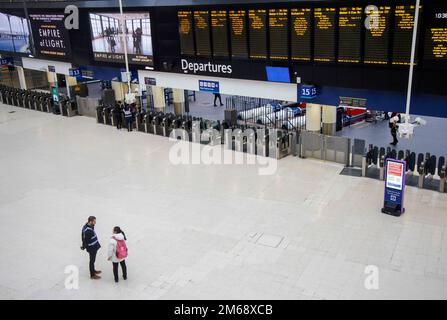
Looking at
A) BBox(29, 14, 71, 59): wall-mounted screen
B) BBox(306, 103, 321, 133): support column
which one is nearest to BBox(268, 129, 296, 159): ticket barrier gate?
BBox(306, 103, 321, 133): support column

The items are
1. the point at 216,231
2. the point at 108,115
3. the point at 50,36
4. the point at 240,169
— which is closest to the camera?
the point at 216,231

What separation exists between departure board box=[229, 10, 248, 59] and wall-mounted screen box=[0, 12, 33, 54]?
1167cm

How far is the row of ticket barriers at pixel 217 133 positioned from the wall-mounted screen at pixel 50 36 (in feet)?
10.0

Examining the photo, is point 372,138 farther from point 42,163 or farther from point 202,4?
point 42,163

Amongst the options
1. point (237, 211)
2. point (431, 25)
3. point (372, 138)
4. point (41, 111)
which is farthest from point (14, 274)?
point (41, 111)

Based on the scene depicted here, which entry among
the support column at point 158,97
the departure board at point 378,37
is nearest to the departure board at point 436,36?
the departure board at point 378,37

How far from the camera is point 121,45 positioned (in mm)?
16344

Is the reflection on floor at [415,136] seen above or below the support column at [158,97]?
below

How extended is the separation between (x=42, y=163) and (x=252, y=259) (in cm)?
897

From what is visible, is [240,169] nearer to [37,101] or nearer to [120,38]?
[120,38]

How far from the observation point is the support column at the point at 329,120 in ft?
51.0

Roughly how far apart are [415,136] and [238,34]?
7207 mm

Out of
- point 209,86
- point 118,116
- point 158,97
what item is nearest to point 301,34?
point 209,86

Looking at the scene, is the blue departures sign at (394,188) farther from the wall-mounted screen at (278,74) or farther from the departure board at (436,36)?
the wall-mounted screen at (278,74)
